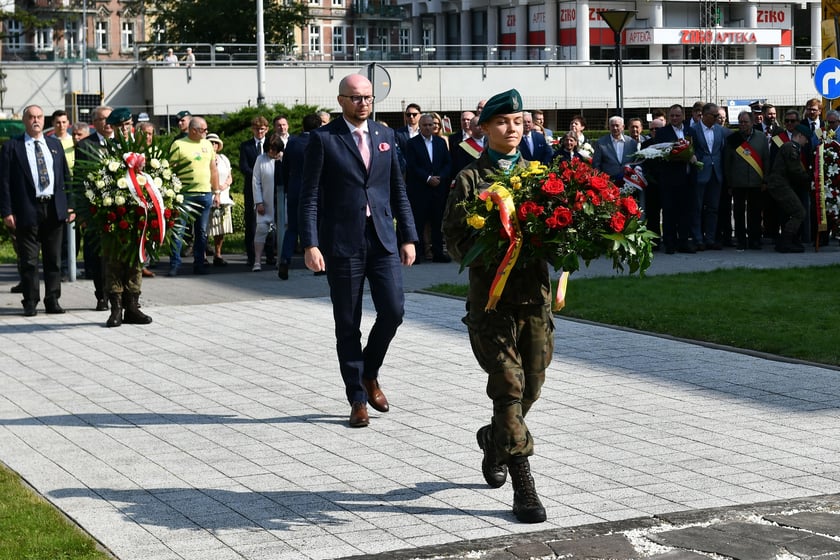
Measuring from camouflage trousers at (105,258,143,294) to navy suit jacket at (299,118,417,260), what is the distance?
18.0 ft

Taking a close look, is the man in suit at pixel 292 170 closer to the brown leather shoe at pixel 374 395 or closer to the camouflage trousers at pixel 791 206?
the camouflage trousers at pixel 791 206

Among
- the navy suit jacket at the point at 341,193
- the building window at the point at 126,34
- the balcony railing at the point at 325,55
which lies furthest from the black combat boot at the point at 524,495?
the building window at the point at 126,34

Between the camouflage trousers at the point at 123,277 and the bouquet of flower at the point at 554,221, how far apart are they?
817 cm

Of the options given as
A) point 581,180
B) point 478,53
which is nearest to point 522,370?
point 581,180

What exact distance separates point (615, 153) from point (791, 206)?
8.64 feet

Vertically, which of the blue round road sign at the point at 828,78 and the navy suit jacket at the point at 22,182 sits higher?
the blue round road sign at the point at 828,78

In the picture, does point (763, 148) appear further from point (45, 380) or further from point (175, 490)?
point (175, 490)

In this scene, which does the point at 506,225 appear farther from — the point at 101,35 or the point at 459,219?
the point at 101,35

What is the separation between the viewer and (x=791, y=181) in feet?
68.6

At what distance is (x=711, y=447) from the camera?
8461mm

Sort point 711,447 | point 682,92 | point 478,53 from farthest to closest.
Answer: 1. point 682,92
2. point 478,53
3. point 711,447

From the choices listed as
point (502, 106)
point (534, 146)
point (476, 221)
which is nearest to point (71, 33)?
point (534, 146)

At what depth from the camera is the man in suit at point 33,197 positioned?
1503cm

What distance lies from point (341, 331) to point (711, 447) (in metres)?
2.49
